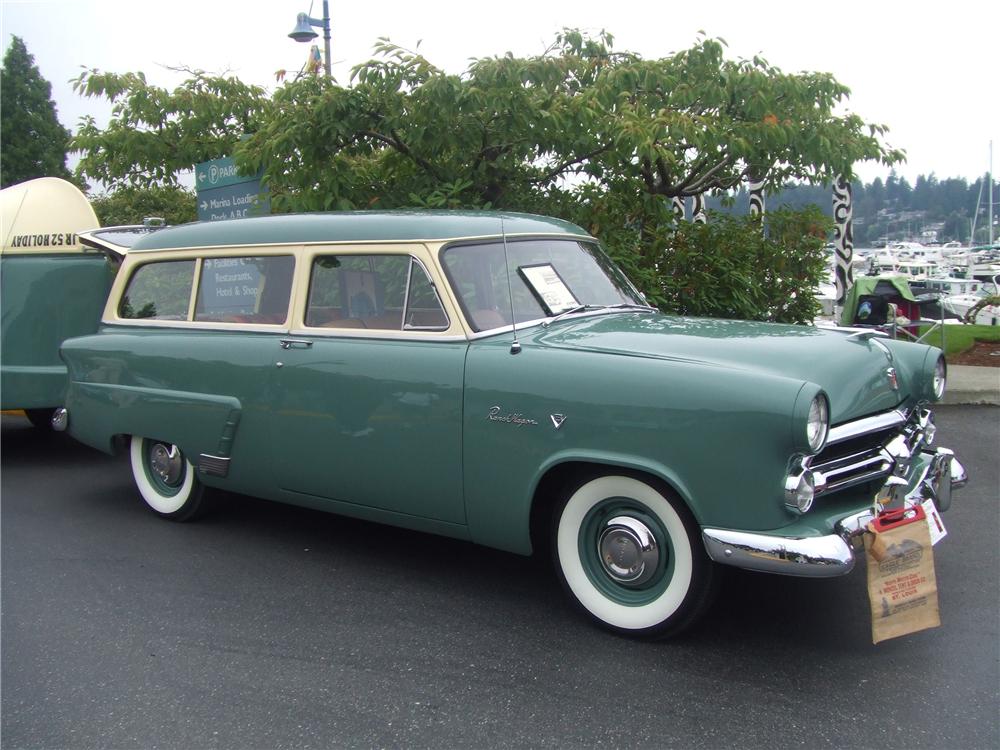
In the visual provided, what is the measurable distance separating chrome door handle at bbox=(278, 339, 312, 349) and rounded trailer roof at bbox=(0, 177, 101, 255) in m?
3.05

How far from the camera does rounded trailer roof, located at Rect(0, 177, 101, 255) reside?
21.7ft

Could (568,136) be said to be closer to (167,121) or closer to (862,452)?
(862,452)

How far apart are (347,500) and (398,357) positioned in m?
0.75

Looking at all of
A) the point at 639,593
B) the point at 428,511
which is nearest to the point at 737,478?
the point at 639,593

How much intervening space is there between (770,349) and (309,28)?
846 cm

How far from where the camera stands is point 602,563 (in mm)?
3699

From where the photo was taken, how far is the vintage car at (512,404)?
3.30 m

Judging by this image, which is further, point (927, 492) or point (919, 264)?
point (919, 264)

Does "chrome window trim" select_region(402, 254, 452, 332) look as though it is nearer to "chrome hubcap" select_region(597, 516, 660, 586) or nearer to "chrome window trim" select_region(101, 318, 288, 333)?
"chrome window trim" select_region(101, 318, 288, 333)

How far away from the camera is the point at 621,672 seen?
338cm

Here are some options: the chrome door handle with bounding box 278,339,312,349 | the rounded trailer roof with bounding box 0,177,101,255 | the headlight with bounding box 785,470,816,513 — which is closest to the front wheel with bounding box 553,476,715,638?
the headlight with bounding box 785,470,816,513

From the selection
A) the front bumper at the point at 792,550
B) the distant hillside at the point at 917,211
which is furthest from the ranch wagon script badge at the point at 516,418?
the distant hillside at the point at 917,211

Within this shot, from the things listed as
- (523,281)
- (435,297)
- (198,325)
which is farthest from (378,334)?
(198,325)

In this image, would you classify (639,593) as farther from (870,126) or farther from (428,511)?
(870,126)
